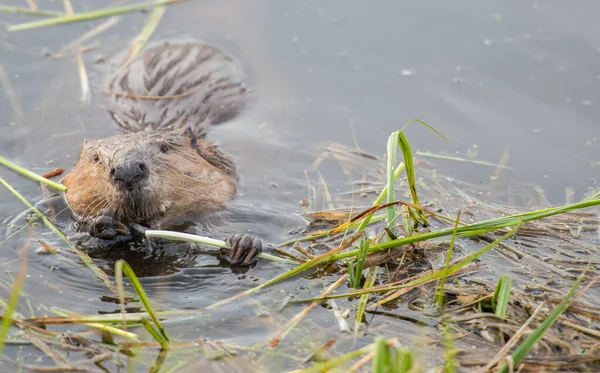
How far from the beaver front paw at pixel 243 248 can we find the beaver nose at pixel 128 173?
0.50 meters

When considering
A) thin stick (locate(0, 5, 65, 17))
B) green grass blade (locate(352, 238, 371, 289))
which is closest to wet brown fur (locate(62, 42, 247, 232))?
thin stick (locate(0, 5, 65, 17))

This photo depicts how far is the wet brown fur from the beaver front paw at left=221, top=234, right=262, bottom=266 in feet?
1.43

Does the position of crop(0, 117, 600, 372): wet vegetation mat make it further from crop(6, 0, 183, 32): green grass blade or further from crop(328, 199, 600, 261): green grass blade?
crop(6, 0, 183, 32): green grass blade

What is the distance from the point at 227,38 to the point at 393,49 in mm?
1369

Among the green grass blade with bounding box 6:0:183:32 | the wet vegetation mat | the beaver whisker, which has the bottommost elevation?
the wet vegetation mat

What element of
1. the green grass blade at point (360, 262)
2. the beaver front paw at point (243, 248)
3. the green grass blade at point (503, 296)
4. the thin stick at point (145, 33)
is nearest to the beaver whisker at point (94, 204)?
the beaver front paw at point (243, 248)

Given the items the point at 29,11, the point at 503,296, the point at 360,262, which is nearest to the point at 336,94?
the point at 29,11

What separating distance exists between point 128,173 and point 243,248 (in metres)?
0.63

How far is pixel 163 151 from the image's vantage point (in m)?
4.22

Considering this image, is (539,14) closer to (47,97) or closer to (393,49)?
(393,49)

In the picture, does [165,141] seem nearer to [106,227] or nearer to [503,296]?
[106,227]

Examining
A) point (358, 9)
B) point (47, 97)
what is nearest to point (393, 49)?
point (358, 9)

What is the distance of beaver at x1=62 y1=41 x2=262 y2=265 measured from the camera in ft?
12.3

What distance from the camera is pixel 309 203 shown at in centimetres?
466
